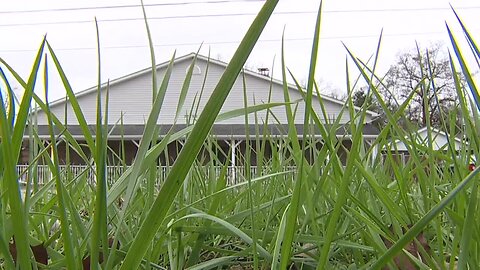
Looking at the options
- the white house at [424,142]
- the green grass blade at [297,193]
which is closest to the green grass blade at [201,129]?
the green grass blade at [297,193]

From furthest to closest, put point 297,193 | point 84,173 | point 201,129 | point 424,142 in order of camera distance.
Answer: point 424,142 → point 84,173 → point 297,193 → point 201,129

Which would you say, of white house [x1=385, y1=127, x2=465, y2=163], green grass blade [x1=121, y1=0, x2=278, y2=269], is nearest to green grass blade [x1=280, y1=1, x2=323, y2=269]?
green grass blade [x1=121, y1=0, x2=278, y2=269]

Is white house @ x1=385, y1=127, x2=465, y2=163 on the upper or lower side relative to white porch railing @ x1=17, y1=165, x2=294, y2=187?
upper

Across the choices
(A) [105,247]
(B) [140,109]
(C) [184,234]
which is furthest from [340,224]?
(B) [140,109]

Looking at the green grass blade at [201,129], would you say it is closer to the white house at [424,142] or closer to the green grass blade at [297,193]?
the green grass blade at [297,193]

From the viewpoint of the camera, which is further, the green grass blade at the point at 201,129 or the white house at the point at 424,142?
the white house at the point at 424,142

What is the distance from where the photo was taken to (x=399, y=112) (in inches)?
19.0

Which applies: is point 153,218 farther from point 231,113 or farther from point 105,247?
point 231,113

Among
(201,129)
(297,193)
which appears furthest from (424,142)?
(201,129)

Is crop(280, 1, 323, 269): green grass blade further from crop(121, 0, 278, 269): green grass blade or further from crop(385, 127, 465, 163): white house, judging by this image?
crop(385, 127, 465, 163): white house

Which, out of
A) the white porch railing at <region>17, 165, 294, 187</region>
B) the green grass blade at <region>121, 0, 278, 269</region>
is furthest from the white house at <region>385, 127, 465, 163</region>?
the green grass blade at <region>121, 0, 278, 269</region>

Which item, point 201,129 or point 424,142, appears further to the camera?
point 424,142

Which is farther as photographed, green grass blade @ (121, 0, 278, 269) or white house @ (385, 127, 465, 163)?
white house @ (385, 127, 465, 163)

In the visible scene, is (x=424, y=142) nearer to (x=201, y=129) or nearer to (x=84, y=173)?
(x=84, y=173)
